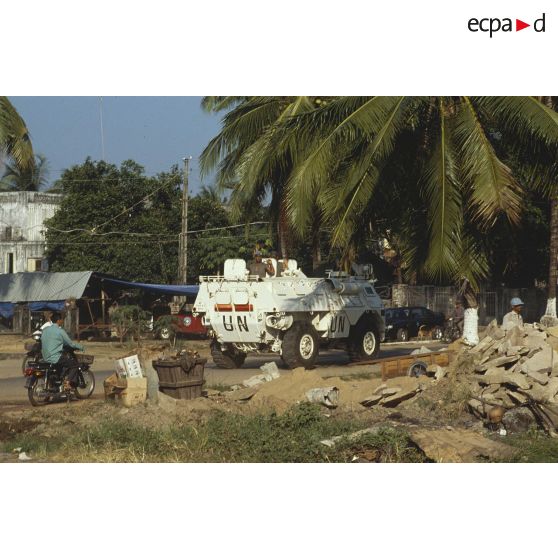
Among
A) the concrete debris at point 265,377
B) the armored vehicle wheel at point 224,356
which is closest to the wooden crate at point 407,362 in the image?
the concrete debris at point 265,377

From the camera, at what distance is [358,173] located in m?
14.6

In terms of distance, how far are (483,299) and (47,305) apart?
16350 mm

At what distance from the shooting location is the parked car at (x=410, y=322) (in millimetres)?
33375

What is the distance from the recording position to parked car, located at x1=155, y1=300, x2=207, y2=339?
92.4 feet

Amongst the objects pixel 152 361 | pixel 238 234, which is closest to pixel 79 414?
pixel 152 361

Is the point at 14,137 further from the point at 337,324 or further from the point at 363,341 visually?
the point at 363,341

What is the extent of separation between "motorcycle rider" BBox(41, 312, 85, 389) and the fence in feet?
62.5

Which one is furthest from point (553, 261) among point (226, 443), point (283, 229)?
point (226, 443)

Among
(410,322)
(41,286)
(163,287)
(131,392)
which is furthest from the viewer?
(410,322)

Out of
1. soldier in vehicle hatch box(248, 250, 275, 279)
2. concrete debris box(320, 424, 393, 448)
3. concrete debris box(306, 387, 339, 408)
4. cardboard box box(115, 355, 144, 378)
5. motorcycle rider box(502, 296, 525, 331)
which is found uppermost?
soldier in vehicle hatch box(248, 250, 275, 279)

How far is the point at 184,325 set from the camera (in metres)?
28.6

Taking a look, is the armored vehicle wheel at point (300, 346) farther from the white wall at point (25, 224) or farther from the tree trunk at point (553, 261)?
the white wall at point (25, 224)

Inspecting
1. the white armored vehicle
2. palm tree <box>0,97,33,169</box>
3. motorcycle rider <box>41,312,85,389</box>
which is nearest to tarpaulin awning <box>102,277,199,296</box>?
palm tree <box>0,97,33,169</box>

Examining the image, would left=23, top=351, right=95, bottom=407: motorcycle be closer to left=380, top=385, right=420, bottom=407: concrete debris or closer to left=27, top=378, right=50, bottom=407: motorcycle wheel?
left=27, top=378, right=50, bottom=407: motorcycle wheel
